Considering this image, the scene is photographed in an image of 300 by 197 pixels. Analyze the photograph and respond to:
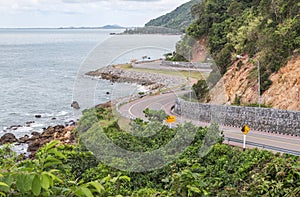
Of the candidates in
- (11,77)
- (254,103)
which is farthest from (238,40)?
(11,77)

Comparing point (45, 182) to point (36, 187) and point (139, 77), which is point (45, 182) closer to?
point (36, 187)

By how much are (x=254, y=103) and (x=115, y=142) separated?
1220cm

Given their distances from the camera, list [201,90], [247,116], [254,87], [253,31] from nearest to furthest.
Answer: [247,116] < [254,87] < [201,90] < [253,31]

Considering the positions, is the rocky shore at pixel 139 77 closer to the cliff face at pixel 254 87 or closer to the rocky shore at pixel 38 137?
the cliff face at pixel 254 87

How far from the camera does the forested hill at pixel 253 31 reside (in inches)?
1107

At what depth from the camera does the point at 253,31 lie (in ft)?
112

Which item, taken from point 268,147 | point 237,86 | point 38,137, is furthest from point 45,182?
point 38,137

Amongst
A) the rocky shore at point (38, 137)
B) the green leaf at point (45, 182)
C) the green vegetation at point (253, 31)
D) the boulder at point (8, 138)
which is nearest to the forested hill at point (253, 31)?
the green vegetation at point (253, 31)

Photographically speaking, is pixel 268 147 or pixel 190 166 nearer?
pixel 190 166

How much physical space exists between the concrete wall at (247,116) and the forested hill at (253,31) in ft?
12.9

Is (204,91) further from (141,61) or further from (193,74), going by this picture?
(141,61)

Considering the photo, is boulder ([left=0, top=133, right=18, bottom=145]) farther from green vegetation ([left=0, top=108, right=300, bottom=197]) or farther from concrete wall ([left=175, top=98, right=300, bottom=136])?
concrete wall ([left=175, top=98, right=300, bottom=136])

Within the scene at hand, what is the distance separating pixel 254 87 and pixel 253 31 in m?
7.71

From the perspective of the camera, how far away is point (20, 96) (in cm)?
5238
